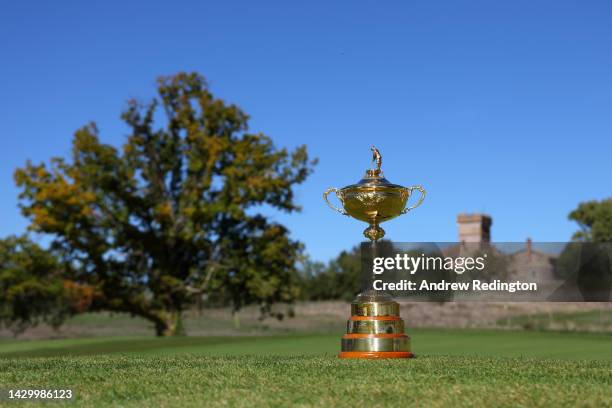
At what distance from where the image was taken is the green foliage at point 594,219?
78.5m

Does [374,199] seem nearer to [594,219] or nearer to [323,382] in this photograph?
[323,382]

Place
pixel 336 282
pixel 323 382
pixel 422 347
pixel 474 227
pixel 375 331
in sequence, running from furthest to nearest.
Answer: pixel 336 282
pixel 474 227
pixel 422 347
pixel 375 331
pixel 323 382

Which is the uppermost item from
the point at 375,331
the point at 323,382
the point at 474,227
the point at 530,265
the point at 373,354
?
the point at 474,227

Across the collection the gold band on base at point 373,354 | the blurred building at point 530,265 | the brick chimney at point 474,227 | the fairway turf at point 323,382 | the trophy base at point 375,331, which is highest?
the brick chimney at point 474,227

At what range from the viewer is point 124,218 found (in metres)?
34.9

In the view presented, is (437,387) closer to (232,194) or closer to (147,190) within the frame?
(232,194)

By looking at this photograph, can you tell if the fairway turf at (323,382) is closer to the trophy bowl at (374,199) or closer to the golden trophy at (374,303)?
the golden trophy at (374,303)

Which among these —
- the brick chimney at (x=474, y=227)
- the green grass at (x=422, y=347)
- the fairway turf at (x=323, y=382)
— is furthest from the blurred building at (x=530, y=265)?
the brick chimney at (x=474, y=227)

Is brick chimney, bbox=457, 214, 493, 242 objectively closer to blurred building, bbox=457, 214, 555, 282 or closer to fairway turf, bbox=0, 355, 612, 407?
blurred building, bbox=457, 214, 555, 282

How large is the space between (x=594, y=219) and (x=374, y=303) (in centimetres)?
7570

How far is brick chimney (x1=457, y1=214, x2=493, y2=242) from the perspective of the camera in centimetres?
6638

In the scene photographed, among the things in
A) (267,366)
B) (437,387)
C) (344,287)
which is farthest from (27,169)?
(344,287)

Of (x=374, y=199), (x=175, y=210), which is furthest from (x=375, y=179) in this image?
(x=175, y=210)

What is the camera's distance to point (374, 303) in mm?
11805
